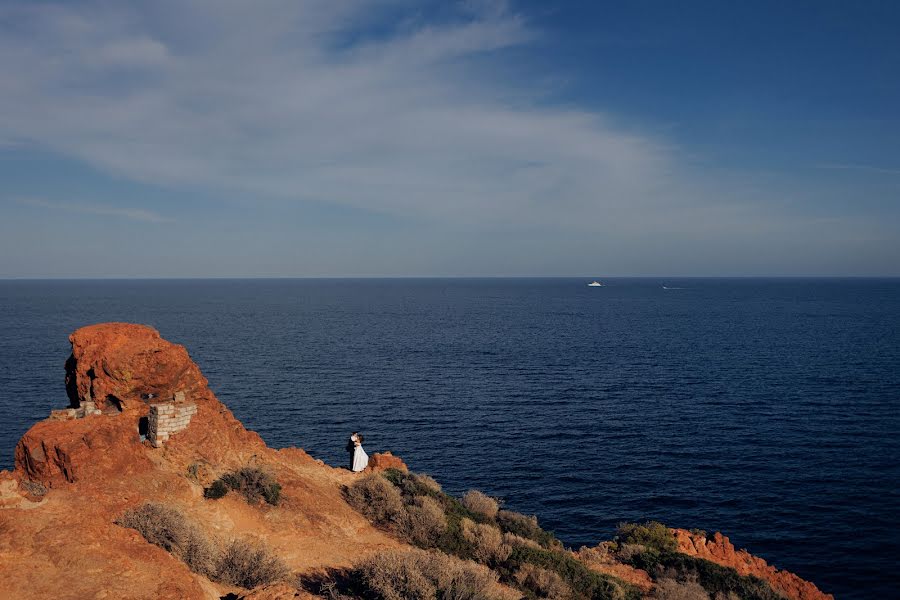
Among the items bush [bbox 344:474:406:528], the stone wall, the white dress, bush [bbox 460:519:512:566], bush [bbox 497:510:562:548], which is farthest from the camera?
the white dress

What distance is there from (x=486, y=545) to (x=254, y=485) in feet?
27.2

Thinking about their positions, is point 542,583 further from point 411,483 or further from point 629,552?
point 629,552

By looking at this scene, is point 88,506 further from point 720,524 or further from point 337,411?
point 337,411

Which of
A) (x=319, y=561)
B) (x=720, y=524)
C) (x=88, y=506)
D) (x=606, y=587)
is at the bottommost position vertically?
(x=720, y=524)

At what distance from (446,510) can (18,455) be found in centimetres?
1470

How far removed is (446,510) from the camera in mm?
21875

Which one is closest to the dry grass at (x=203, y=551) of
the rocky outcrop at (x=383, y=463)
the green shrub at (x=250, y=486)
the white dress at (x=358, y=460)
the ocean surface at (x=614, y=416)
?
the green shrub at (x=250, y=486)

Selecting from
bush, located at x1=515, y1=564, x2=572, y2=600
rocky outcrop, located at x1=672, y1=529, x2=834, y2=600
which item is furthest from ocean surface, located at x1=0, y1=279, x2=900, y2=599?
bush, located at x1=515, y1=564, x2=572, y2=600

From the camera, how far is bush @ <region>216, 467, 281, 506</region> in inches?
740

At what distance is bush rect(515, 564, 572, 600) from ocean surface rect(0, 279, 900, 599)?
506 inches

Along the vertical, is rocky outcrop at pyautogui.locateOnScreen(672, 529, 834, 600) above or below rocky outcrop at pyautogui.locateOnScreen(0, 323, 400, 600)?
below

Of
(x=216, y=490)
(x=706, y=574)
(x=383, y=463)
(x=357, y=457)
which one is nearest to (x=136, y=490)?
(x=216, y=490)

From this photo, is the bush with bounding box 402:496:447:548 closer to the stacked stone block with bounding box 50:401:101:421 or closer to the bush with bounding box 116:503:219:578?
the bush with bounding box 116:503:219:578

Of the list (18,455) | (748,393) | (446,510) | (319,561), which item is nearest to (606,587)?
(446,510)
